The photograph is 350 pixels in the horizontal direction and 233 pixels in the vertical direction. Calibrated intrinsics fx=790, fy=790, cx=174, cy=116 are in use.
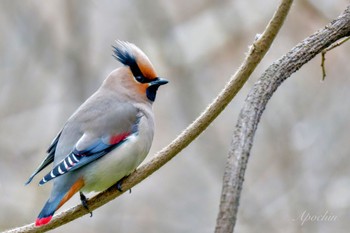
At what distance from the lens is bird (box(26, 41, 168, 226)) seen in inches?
167

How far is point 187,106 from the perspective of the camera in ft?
25.2

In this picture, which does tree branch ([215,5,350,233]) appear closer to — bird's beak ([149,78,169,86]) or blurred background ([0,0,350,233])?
bird's beak ([149,78,169,86])

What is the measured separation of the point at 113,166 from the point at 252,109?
1.68 m

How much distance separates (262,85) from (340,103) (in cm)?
490

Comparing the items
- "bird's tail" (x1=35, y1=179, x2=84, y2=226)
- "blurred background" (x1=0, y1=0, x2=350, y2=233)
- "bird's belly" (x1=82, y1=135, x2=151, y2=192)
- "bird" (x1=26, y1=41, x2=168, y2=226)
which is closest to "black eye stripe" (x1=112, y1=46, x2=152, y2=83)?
"bird" (x1=26, y1=41, x2=168, y2=226)

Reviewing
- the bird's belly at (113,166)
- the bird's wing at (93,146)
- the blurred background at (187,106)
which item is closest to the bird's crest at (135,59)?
the bird's wing at (93,146)

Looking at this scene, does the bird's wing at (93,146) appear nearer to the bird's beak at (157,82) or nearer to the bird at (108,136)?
the bird at (108,136)

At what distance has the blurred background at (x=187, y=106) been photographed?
7.16m

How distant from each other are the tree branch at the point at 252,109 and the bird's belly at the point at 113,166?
159cm

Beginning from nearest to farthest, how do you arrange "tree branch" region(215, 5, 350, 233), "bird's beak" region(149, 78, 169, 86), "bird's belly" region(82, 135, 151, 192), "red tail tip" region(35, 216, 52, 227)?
"tree branch" region(215, 5, 350, 233) → "red tail tip" region(35, 216, 52, 227) → "bird's belly" region(82, 135, 151, 192) → "bird's beak" region(149, 78, 169, 86)

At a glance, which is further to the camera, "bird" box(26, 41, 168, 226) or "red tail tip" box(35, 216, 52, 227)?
"bird" box(26, 41, 168, 226)

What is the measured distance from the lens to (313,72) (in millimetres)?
8141

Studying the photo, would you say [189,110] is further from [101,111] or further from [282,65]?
[282,65]

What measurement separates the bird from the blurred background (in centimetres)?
216
